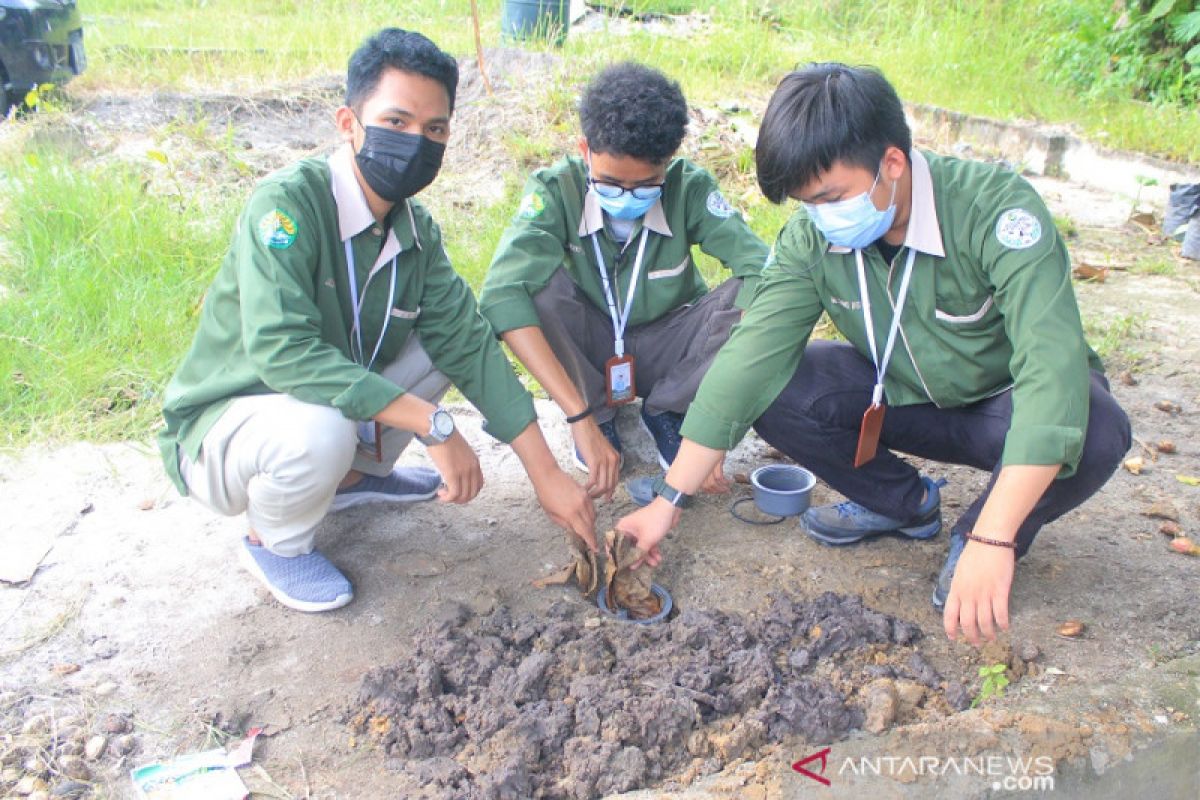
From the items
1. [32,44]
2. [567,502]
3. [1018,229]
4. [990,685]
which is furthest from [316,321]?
[32,44]

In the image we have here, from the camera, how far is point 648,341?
3.58 metres

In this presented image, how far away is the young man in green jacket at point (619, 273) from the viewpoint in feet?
10.2

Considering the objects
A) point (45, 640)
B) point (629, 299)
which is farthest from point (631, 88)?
point (45, 640)

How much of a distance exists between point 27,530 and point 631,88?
7.51ft

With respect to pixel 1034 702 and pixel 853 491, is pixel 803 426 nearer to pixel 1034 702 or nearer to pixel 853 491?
pixel 853 491

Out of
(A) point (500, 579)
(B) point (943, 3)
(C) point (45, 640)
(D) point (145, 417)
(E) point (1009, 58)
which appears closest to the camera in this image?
(C) point (45, 640)

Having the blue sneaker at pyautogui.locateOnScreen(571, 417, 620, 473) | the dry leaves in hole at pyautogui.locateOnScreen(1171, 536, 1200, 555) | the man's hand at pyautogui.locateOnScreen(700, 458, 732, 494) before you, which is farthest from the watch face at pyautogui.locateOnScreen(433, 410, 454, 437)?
the dry leaves in hole at pyautogui.locateOnScreen(1171, 536, 1200, 555)

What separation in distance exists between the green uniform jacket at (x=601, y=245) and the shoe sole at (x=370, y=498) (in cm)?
62

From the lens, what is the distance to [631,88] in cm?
306

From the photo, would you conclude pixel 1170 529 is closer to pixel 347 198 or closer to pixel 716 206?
pixel 716 206

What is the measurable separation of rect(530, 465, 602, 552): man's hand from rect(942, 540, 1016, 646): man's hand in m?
1.04

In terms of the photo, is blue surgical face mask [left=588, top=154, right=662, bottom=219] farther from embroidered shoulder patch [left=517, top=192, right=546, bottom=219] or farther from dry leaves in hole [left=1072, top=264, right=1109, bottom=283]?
dry leaves in hole [left=1072, top=264, right=1109, bottom=283]

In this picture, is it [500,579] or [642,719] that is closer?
[642,719]

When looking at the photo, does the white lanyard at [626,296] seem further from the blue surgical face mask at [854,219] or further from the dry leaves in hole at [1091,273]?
the dry leaves in hole at [1091,273]
